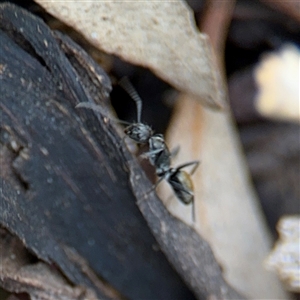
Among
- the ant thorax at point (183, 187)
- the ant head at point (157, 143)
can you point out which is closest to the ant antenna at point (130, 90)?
the ant head at point (157, 143)

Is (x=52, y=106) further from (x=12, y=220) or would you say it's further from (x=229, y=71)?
(x=229, y=71)

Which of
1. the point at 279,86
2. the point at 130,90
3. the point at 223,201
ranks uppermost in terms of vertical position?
the point at 130,90

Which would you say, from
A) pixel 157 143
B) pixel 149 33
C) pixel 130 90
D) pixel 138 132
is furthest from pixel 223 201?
pixel 149 33

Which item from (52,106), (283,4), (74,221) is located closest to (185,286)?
(74,221)

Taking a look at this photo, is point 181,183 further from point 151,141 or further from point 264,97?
point 264,97

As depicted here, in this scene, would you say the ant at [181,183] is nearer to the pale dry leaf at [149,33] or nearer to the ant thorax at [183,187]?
the ant thorax at [183,187]

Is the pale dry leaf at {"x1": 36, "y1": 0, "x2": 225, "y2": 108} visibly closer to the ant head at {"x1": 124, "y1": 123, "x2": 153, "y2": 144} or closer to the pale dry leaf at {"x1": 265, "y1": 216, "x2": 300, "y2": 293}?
the ant head at {"x1": 124, "y1": 123, "x2": 153, "y2": 144}
